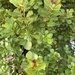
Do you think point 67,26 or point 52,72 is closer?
point 52,72

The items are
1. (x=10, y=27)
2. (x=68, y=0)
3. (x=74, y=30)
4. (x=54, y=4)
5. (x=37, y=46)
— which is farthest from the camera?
(x=68, y=0)

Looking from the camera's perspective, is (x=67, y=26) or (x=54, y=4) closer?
(x=54, y=4)

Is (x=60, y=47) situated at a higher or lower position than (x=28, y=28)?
lower

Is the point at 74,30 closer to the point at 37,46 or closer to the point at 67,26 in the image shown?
the point at 67,26

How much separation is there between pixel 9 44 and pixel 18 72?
15.7 inches

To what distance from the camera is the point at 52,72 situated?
1810mm

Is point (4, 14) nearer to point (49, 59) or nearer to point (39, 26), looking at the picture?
point (39, 26)

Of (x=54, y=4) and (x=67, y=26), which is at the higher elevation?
(x=54, y=4)

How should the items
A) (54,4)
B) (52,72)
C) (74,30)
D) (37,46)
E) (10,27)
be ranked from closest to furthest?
(54,4), (10,27), (37,46), (52,72), (74,30)

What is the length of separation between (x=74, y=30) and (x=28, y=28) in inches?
25.0

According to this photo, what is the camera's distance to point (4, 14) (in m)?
1.82

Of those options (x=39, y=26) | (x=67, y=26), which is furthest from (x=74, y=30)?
(x=39, y=26)

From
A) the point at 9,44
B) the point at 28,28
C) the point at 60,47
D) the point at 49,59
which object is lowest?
the point at 60,47

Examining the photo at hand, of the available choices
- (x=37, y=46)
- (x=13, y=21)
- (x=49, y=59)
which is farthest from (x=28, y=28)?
(x=49, y=59)
